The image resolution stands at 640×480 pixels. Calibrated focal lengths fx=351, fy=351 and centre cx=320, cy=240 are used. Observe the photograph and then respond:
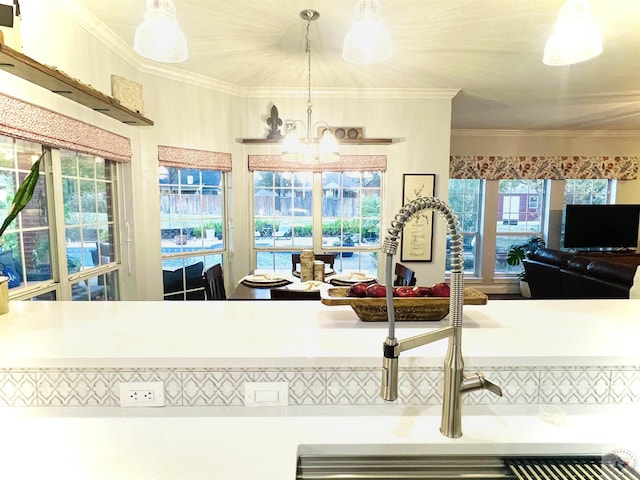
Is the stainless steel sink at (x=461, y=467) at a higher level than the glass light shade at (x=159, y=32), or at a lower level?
lower

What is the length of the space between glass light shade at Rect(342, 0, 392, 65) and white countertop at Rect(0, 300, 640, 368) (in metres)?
1.04

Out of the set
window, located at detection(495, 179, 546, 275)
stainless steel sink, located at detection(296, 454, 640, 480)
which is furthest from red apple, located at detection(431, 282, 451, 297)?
window, located at detection(495, 179, 546, 275)

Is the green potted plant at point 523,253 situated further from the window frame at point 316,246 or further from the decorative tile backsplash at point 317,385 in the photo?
the decorative tile backsplash at point 317,385

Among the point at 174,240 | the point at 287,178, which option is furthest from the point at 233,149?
the point at 174,240

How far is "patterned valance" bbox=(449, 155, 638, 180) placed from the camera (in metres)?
5.63

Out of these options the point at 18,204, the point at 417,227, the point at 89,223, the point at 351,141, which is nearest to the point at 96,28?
the point at 89,223

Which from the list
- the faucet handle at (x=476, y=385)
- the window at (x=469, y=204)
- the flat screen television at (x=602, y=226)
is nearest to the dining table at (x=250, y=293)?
the faucet handle at (x=476, y=385)

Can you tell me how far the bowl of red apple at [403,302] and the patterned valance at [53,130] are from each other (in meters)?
1.87

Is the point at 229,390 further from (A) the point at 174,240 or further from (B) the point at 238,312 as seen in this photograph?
(A) the point at 174,240

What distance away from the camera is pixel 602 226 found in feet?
17.6

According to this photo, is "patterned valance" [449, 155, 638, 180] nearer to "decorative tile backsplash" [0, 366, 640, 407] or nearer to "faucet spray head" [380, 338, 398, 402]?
"decorative tile backsplash" [0, 366, 640, 407]

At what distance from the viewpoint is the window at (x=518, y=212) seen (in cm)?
589

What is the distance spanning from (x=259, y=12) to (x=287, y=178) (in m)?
1.97

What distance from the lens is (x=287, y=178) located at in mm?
4105
